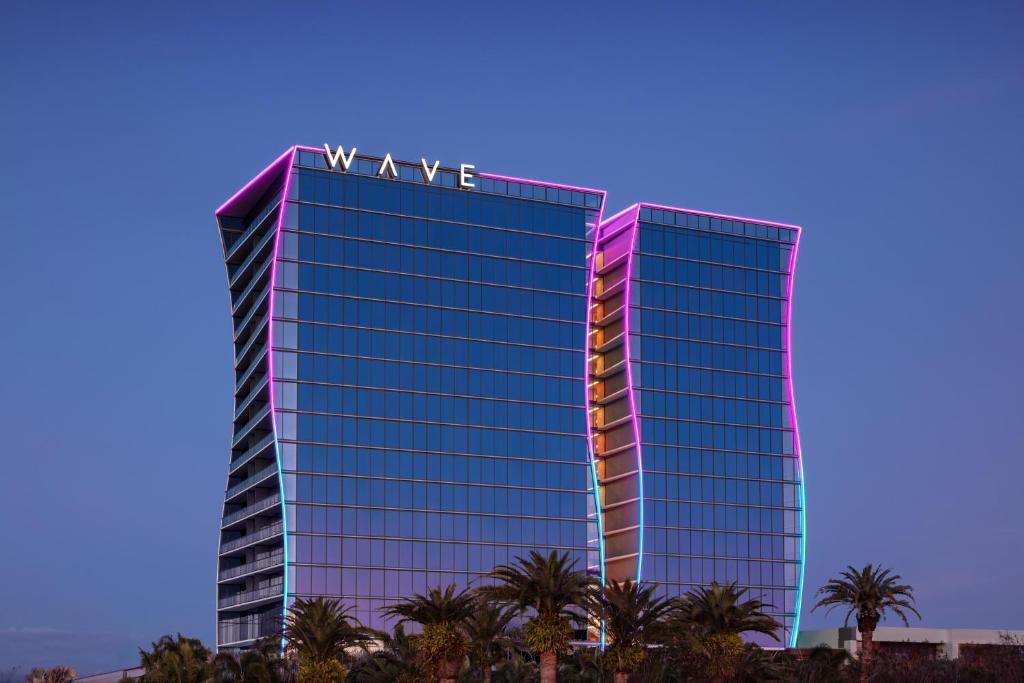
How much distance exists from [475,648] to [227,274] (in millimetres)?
80450

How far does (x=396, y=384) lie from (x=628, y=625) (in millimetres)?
64623

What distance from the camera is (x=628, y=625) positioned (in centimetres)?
9262

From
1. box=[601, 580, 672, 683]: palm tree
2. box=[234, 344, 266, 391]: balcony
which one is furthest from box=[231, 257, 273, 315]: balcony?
box=[601, 580, 672, 683]: palm tree

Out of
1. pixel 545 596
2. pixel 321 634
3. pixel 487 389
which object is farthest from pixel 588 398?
pixel 545 596

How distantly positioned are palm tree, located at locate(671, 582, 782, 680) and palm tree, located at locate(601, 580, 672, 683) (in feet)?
6.97

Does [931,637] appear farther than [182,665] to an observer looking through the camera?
Yes

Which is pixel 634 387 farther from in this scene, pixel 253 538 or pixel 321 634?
pixel 321 634

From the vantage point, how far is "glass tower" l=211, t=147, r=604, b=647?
148250mm

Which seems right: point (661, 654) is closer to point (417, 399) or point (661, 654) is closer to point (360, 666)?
point (360, 666)

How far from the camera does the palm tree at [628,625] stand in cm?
9225

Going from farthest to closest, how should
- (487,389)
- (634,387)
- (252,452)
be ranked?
1. (634,387)
2. (487,389)
3. (252,452)

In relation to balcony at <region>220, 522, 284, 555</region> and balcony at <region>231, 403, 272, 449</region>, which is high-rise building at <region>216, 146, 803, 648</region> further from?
balcony at <region>220, 522, 284, 555</region>

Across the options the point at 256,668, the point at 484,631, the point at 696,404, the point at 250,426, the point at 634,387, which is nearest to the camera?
the point at 484,631

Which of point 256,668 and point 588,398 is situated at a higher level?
point 588,398
